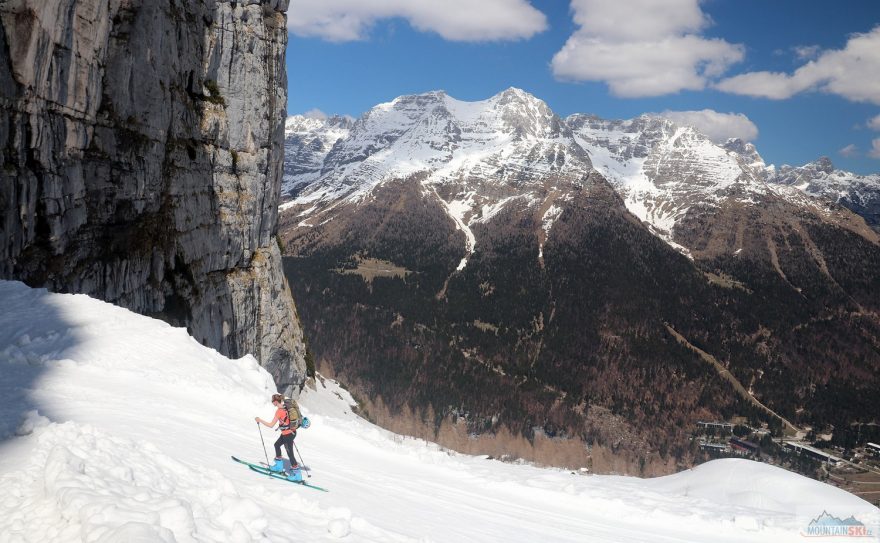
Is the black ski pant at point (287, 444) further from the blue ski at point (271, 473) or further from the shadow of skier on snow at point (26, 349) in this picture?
the shadow of skier on snow at point (26, 349)

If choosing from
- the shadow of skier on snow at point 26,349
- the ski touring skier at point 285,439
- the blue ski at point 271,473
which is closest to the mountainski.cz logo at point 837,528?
the blue ski at point 271,473

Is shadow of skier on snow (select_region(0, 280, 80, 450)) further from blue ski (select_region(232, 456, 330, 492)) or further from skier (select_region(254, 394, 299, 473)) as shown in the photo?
skier (select_region(254, 394, 299, 473))

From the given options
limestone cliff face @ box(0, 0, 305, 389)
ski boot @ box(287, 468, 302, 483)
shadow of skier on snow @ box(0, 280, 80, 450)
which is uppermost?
limestone cliff face @ box(0, 0, 305, 389)

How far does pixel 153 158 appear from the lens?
111 feet

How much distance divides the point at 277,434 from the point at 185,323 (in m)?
24.1

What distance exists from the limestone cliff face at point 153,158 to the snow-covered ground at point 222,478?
6828 millimetres

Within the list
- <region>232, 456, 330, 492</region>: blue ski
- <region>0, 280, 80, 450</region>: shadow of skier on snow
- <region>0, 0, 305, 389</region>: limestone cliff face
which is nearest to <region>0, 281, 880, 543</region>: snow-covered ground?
<region>0, 280, 80, 450</region>: shadow of skier on snow

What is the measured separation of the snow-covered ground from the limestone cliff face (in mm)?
6828

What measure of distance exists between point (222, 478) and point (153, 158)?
28.8 metres

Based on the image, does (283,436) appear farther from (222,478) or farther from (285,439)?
(222,478)

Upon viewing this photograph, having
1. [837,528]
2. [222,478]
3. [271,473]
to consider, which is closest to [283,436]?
[271,473]

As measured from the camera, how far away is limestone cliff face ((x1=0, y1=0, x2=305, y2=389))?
2384 cm

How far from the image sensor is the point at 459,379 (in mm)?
170000

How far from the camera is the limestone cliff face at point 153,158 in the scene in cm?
2384
